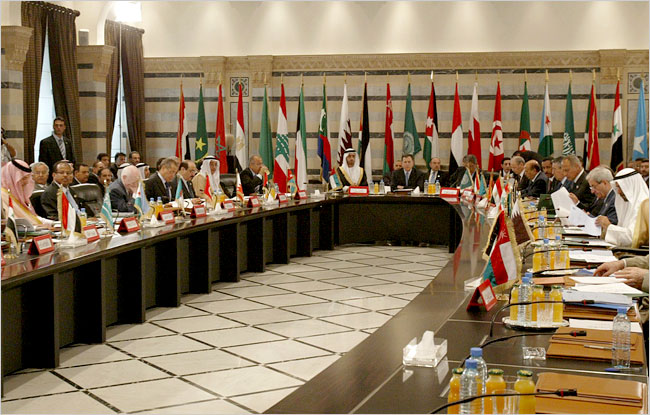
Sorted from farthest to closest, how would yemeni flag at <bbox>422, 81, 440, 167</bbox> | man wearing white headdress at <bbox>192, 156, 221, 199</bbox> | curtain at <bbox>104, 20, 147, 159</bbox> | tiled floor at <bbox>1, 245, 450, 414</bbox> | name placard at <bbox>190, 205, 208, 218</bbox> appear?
yemeni flag at <bbox>422, 81, 440, 167</bbox> → curtain at <bbox>104, 20, 147, 159</bbox> → man wearing white headdress at <bbox>192, 156, 221, 199</bbox> → name placard at <bbox>190, 205, 208, 218</bbox> → tiled floor at <bbox>1, 245, 450, 414</bbox>

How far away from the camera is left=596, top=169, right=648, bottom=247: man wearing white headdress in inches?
214

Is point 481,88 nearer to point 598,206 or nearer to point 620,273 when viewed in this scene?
point 598,206

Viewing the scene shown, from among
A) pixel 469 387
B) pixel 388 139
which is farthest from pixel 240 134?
pixel 469 387

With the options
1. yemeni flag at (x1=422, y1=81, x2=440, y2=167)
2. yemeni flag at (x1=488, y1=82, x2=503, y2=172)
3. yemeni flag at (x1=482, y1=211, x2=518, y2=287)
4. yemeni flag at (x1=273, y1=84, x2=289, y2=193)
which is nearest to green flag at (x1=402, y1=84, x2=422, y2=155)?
yemeni flag at (x1=422, y1=81, x2=440, y2=167)

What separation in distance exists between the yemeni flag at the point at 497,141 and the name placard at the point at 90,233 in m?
8.48

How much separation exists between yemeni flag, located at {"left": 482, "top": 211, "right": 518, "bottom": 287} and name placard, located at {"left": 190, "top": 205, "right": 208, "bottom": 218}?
4.48 metres

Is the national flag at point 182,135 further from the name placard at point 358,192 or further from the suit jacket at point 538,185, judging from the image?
the suit jacket at point 538,185

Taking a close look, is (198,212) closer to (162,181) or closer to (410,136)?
(162,181)

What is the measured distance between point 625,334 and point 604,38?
453 inches

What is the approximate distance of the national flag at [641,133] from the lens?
12242 mm

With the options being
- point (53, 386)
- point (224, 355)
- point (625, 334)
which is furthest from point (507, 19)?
point (625, 334)

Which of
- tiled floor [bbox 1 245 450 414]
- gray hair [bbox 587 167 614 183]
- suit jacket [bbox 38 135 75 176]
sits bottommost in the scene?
tiled floor [bbox 1 245 450 414]

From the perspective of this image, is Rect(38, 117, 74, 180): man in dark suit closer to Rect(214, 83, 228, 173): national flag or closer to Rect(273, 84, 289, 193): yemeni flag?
Rect(214, 83, 228, 173): national flag

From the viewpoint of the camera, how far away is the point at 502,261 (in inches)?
132
